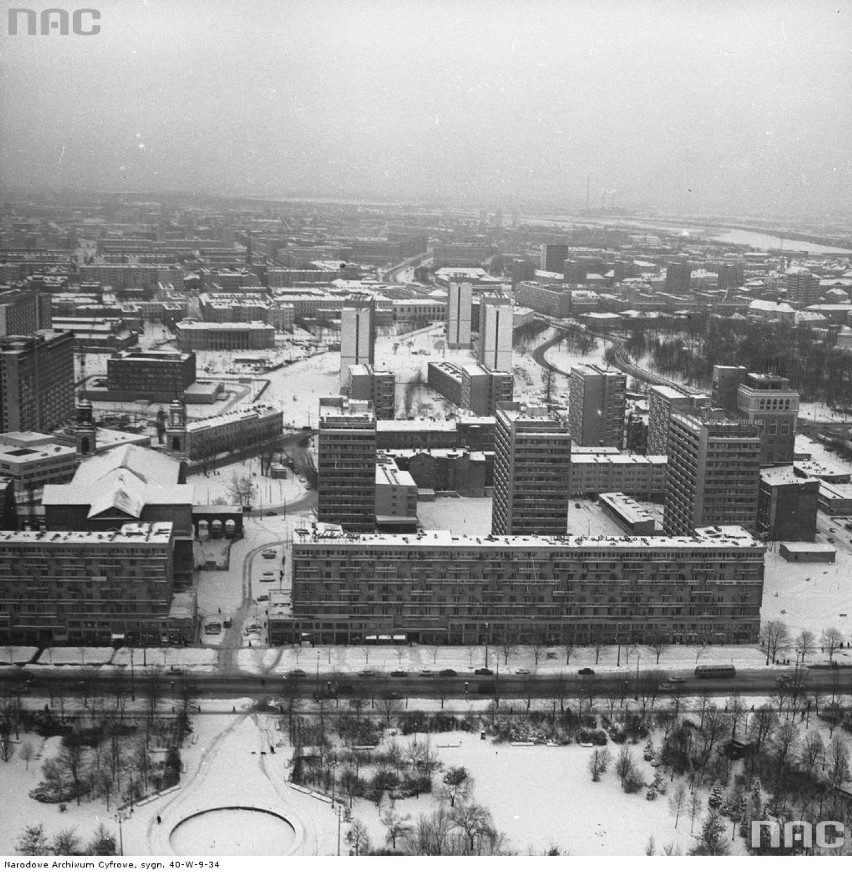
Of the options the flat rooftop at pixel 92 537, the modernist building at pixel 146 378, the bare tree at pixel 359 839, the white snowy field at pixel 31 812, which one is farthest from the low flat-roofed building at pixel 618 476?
the white snowy field at pixel 31 812

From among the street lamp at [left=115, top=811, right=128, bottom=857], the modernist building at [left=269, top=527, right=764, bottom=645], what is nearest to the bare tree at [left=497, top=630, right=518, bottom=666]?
the modernist building at [left=269, top=527, right=764, bottom=645]

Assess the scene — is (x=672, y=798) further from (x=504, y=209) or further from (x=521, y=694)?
(x=504, y=209)

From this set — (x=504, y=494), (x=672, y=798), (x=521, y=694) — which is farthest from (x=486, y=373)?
(x=672, y=798)

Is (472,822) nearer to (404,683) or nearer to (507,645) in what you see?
(404,683)

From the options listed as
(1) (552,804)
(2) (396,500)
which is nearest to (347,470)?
(2) (396,500)

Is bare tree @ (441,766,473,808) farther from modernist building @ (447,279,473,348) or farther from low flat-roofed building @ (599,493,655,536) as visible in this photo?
modernist building @ (447,279,473,348)
